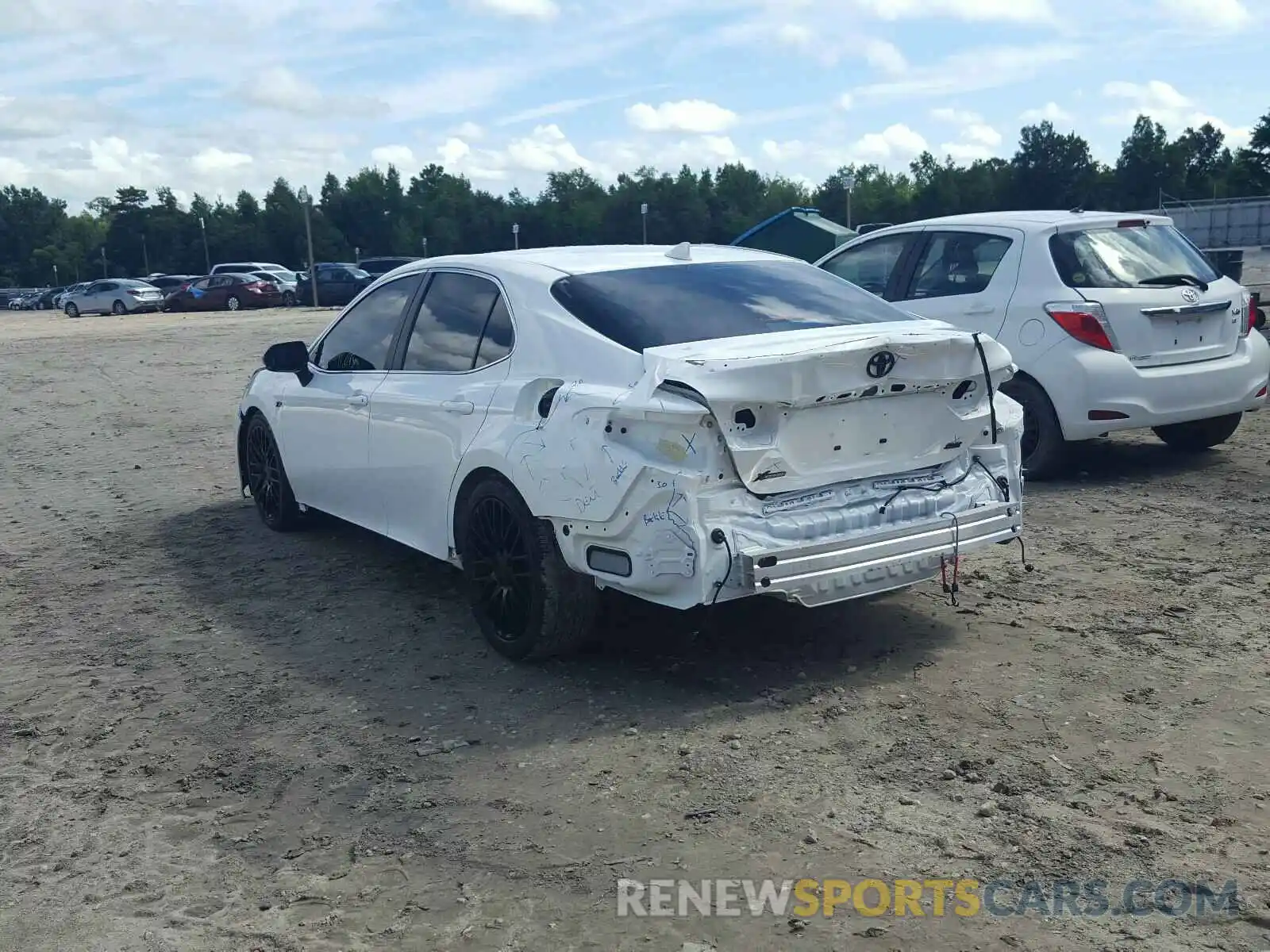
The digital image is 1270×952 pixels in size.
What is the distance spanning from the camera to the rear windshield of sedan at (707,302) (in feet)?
16.6

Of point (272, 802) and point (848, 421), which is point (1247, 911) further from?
point (272, 802)

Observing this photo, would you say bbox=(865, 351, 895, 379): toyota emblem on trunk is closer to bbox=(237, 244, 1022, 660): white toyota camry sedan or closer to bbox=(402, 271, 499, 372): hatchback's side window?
bbox=(237, 244, 1022, 660): white toyota camry sedan

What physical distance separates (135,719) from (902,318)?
3.50 m

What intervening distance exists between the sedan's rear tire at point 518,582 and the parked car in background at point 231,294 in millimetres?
44364

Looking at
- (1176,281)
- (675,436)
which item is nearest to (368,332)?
(675,436)

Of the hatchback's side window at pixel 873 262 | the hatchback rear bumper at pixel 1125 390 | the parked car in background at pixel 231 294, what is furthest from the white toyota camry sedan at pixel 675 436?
the parked car in background at pixel 231 294

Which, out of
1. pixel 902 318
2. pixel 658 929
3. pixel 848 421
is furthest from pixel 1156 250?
pixel 658 929

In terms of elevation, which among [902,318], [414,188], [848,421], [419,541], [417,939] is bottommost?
[417,939]

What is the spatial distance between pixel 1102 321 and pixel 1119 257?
1.77 ft

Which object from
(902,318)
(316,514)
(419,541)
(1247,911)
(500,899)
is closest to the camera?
(1247,911)

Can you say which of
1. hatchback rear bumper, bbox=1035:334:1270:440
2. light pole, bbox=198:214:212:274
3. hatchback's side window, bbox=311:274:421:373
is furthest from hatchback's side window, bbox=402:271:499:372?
light pole, bbox=198:214:212:274

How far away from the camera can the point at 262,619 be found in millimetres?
6195

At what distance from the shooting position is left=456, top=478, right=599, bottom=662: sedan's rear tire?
5.02 metres

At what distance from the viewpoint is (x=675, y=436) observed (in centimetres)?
455
